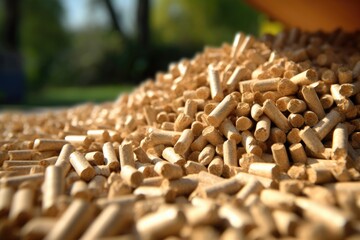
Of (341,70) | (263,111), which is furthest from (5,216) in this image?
(341,70)

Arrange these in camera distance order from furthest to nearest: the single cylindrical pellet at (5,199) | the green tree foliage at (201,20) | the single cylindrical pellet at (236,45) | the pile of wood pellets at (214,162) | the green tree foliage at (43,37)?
the green tree foliage at (201,20) < the green tree foliage at (43,37) < the single cylindrical pellet at (236,45) < the single cylindrical pellet at (5,199) < the pile of wood pellets at (214,162)

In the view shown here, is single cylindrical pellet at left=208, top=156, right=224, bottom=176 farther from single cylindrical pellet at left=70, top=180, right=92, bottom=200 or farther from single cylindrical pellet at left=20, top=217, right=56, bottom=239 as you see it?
single cylindrical pellet at left=20, top=217, right=56, bottom=239

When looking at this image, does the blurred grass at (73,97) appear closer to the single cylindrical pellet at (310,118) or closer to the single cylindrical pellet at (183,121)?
the single cylindrical pellet at (183,121)

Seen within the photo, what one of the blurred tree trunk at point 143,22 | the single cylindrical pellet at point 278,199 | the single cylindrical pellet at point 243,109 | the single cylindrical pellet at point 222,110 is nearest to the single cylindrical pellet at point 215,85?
the single cylindrical pellet at point 222,110

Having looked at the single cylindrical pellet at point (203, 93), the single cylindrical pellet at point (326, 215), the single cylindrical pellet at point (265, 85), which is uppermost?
the single cylindrical pellet at point (203, 93)

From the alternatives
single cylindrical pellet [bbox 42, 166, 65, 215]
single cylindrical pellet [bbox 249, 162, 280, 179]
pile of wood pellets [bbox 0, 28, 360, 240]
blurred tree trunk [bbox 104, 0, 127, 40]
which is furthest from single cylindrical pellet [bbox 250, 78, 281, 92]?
blurred tree trunk [bbox 104, 0, 127, 40]
